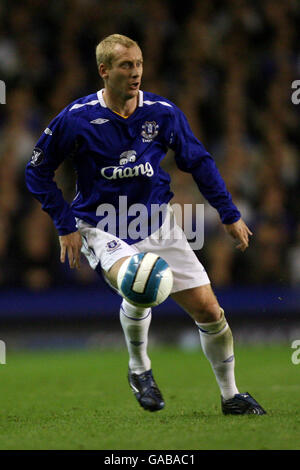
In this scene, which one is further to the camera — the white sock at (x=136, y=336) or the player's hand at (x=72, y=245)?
the white sock at (x=136, y=336)

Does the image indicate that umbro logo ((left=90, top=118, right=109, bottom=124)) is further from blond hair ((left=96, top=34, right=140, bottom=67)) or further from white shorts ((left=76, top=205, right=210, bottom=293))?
white shorts ((left=76, top=205, right=210, bottom=293))

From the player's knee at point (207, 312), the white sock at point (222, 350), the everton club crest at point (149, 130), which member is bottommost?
the white sock at point (222, 350)

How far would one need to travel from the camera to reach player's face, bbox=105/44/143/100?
5473 mm

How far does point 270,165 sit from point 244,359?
14.0 ft

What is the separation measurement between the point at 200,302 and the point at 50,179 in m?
1.25

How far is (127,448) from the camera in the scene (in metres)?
4.31

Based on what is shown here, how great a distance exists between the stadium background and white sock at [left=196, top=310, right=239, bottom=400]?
6.33 m

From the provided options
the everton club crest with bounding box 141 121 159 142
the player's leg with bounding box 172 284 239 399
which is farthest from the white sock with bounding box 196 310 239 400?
the everton club crest with bounding box 141 121 159 142

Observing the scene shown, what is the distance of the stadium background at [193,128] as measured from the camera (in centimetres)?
1216

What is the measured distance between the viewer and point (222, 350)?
18.8 feet

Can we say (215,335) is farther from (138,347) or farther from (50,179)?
(50,179)

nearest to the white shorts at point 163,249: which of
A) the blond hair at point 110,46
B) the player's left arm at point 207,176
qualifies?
the player's left arm at point 207,176

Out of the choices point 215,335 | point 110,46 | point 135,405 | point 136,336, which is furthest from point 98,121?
point 135,405

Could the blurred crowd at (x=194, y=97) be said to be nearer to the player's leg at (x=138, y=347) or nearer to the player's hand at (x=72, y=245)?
the player's leg at (x=138, y=347)
